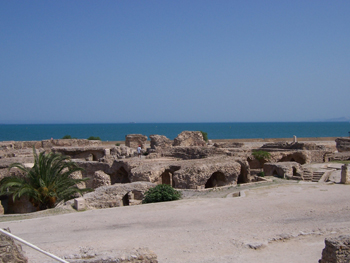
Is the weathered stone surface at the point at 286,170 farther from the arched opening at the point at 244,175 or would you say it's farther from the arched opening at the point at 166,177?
the arched opening at the point at 166,177

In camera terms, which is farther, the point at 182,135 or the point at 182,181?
the point at 182,135

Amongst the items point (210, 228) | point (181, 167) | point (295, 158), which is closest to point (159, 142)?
point (295, 158)

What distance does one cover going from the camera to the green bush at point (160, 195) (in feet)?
51.0

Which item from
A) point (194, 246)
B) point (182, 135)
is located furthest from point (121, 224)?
point (182, 135)

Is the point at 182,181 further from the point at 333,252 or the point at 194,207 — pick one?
the point at 333,252

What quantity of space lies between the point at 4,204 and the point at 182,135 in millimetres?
15623

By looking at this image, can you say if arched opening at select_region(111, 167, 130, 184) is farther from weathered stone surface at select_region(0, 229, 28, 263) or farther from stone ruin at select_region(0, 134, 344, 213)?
weathered stone surface at select_region(0, 229, 28, 263)

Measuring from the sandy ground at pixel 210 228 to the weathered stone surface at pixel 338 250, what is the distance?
174cm

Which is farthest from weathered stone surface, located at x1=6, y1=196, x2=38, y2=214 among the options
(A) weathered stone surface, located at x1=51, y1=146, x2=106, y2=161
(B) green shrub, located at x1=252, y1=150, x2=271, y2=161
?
(B) green shrub, located at x1=252, y1=150, x2=271, y2=161

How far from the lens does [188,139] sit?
32094mm

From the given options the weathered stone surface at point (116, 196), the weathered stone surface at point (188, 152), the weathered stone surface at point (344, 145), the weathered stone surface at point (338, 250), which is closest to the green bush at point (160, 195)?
the weathered stone surface at point (116, 196)

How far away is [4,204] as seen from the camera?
20.9 m

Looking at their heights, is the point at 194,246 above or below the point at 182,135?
below

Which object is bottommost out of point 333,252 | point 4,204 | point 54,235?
point 4,204
